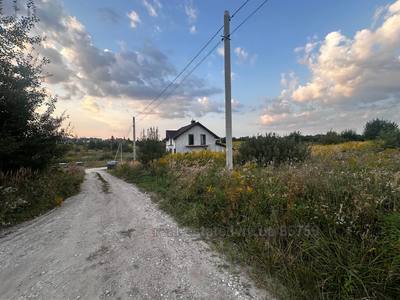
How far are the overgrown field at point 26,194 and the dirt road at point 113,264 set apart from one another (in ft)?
2.08

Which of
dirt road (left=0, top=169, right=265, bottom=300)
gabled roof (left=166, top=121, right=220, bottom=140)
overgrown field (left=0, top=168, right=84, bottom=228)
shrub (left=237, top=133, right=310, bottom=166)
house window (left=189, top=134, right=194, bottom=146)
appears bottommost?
dirt road (left=0, top=169, right=265, bottom=300)

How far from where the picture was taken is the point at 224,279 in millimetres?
2773

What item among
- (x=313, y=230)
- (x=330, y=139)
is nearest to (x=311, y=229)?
(x=313, y=230)

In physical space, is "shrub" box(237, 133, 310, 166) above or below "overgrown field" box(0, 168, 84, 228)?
above

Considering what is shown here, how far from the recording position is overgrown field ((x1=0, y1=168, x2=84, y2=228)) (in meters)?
5.46

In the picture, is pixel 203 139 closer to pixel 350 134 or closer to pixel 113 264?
pixel 350 134

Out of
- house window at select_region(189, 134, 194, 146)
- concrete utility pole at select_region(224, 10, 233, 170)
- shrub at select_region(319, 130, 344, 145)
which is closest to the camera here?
concrete utility pole at select_region(224, 10, 233, 170)

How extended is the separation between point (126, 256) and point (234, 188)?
8.36 ft

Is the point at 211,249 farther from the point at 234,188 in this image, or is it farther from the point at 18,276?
the point at 18,276

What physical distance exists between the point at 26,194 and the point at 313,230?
774 cm

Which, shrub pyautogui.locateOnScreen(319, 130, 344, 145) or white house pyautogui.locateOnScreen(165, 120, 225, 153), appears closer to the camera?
shrub pyautogui.locateOnScreen(319, 130, 344, 145)

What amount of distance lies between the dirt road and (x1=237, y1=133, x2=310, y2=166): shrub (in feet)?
18.9

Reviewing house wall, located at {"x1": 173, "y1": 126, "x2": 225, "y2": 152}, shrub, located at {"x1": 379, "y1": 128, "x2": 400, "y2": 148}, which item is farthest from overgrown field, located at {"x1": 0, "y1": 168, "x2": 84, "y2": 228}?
house wall, located at {"x1": 173, "y1": 126, "x2": 225, "y2": 152}

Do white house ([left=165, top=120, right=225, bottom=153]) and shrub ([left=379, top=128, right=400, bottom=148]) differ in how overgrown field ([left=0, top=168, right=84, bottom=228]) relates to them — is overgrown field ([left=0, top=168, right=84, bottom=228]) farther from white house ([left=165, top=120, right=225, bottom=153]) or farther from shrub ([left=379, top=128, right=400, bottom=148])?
white house ([left=165, top=120, right=225, bottom=153])
